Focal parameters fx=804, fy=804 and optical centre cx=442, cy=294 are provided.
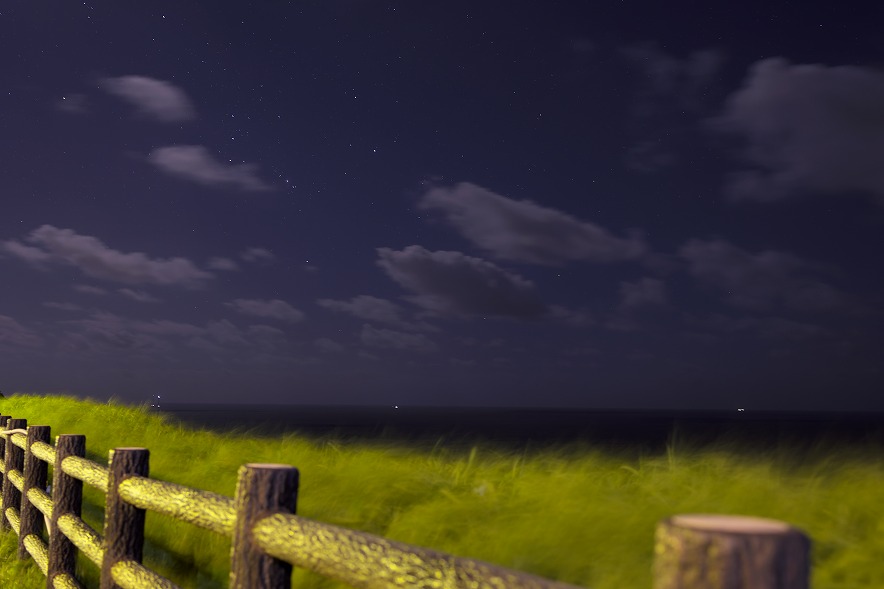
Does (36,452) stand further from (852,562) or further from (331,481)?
(852,562)

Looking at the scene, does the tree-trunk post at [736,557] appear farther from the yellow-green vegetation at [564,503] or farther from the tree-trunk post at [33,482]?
the tree-trunk post at [33,482]

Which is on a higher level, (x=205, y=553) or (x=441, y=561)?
(x=441, y=561)

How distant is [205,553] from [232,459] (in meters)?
2.28

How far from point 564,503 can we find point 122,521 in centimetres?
247

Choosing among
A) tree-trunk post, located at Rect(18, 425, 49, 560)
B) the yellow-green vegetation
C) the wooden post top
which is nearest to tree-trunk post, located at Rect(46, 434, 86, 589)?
the yellow-green vegetation

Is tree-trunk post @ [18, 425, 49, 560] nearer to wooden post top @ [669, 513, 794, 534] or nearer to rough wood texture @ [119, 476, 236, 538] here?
rough wood texture @ [119, 476, 236, 538]

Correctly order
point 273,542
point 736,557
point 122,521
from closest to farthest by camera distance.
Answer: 1. point 736,557
2. point 273,542
3. point 122,521

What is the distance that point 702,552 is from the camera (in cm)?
140

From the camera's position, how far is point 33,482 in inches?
284

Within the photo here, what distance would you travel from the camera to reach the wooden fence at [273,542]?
140cm

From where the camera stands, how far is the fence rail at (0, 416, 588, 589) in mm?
2197

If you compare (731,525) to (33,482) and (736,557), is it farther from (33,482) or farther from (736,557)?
(33,482)

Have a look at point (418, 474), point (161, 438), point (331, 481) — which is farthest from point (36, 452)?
point (161, 438)

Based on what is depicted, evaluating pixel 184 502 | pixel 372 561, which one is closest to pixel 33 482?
pixel 184 502
